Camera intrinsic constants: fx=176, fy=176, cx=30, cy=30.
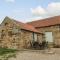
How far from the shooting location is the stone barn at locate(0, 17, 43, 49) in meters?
26.1

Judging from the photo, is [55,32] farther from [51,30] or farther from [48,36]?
[48,36]

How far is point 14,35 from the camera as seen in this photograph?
2628 centimetres

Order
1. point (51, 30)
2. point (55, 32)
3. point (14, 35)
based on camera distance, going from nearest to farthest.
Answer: point (14, 35), point (55, 32), point (51, 30)

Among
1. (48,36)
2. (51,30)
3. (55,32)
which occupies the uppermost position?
(51,30)

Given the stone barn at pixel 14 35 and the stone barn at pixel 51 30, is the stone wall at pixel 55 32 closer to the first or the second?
the stone barn at pixel 51 30

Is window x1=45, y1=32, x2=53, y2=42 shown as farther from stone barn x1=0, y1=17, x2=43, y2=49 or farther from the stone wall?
stone barn x1=0, y1=17, x2=43, y2=49

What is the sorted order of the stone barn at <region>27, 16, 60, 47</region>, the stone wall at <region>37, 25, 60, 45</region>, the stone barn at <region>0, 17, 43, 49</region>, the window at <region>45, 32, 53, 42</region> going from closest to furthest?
the stone barn at <region>0, 17, 43, 49</region>, the stone wall at <region>37, 25, 60, 45</region>, the stone barn at <region>27, 16, 60, 47</region>, the window at <region>45, 32, 53, 42</region>

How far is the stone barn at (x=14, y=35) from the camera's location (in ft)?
85.5

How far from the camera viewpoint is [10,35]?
26.8m

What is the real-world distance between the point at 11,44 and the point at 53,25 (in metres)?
9.43

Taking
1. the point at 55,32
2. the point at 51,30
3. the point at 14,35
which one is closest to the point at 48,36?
the point at 51,30

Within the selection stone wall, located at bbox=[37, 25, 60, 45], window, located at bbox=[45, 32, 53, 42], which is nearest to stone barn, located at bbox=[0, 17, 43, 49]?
window, located at bbox=[45, 32, 53, 42]

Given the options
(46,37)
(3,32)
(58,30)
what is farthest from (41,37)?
(3,32)

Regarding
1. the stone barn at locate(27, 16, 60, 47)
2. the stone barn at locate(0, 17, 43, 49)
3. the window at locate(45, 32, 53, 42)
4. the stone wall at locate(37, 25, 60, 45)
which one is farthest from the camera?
the window at locate(45, 32, 53, 42)
